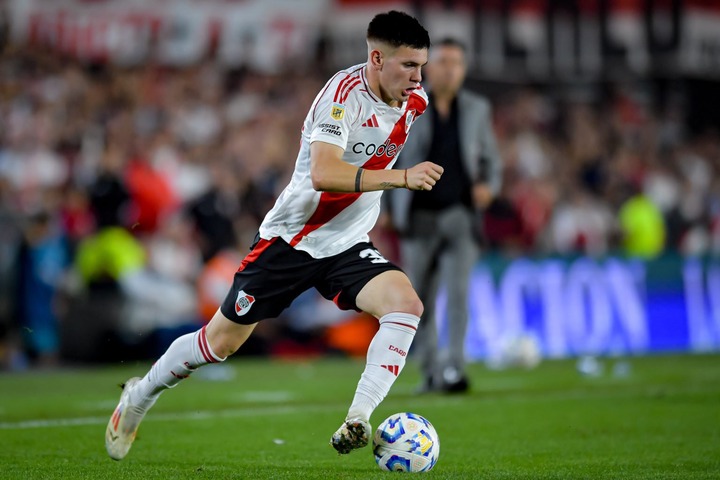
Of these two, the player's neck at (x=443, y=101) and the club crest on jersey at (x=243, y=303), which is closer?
the club crest on jersey at (x=243, y=303)

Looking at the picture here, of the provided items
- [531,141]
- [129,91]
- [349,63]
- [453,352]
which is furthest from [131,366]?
[531,141]

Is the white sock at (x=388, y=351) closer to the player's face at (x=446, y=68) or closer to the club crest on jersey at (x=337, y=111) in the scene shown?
the club crest on jersey at (x=337, y=111)

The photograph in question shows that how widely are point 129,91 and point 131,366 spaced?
4427mm

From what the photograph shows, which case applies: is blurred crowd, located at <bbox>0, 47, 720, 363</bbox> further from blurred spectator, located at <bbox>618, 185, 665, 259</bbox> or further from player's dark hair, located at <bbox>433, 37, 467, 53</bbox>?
player's dark hair, located at <bbox>433, 37, 467, 53</bbox>

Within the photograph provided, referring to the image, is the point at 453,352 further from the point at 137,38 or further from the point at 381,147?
the point at 137,38

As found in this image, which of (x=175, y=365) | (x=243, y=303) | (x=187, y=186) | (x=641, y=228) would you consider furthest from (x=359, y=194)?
(x=641, y=228)

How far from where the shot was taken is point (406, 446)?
223 inches

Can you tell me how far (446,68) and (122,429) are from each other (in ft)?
16.1

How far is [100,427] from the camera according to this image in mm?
7828

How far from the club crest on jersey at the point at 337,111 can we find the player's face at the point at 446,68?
428 centimetres

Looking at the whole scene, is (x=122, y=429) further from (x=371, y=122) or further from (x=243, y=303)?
(x=371, y=122)

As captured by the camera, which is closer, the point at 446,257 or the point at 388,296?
the point at 388,296

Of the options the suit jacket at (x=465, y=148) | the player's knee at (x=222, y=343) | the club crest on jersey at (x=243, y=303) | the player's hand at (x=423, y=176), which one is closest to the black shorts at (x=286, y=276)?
the club crest on jersey at (x=243, y=303)

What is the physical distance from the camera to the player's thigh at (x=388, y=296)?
5973 mm
